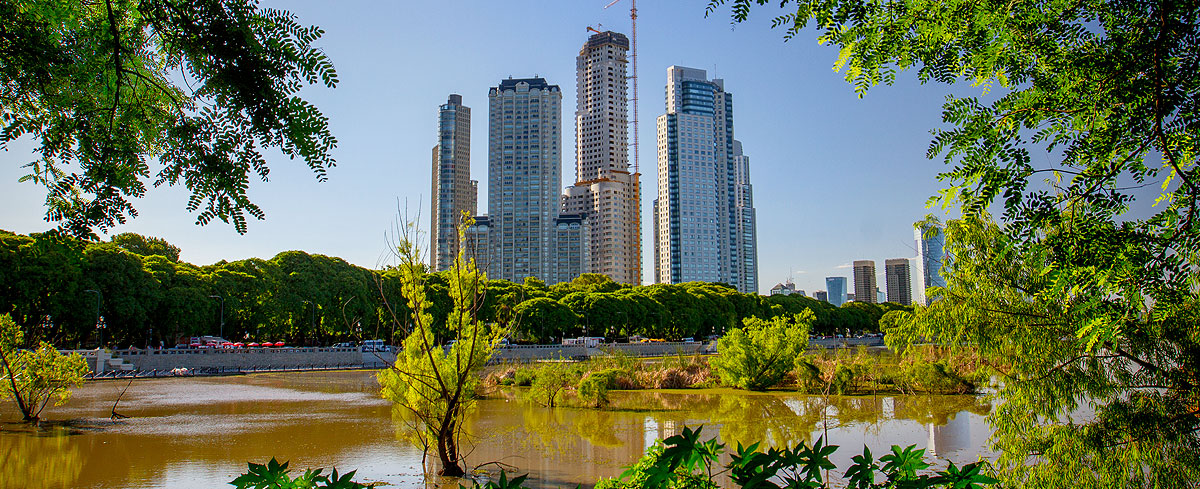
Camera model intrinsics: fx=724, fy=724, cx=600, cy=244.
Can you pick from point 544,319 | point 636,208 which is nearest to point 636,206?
point 636,208

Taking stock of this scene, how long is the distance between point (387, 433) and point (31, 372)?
32.2 feet

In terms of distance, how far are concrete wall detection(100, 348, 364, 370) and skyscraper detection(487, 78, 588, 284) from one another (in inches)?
3497

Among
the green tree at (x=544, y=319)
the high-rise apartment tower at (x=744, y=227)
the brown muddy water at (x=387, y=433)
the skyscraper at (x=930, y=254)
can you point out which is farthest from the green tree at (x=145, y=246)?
the high-rise apartment tower at (x=744, y=227)

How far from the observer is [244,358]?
147ft

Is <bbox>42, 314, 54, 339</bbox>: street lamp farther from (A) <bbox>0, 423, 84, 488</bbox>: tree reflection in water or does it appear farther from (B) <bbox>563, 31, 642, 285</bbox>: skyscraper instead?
(B) <bbox>563, 31, 642, 285</bbox>: skyscraper

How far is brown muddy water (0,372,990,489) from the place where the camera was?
13.1m

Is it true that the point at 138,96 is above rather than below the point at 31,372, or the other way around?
above

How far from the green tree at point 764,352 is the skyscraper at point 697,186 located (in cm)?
11805

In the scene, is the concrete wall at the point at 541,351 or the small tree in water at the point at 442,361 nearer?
the small tree in water at the point at 442,361

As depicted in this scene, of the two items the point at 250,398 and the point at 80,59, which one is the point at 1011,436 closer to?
the point at 80,59

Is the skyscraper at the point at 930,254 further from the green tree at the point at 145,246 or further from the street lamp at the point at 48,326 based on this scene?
the green tree at the point at 145,246

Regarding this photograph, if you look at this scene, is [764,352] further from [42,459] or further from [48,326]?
[48,326]

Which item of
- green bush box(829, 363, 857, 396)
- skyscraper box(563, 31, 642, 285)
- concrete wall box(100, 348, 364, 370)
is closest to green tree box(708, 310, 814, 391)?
green bush box(829, 363, 857, 396)

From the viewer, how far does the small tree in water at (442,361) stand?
12266 millimetres
